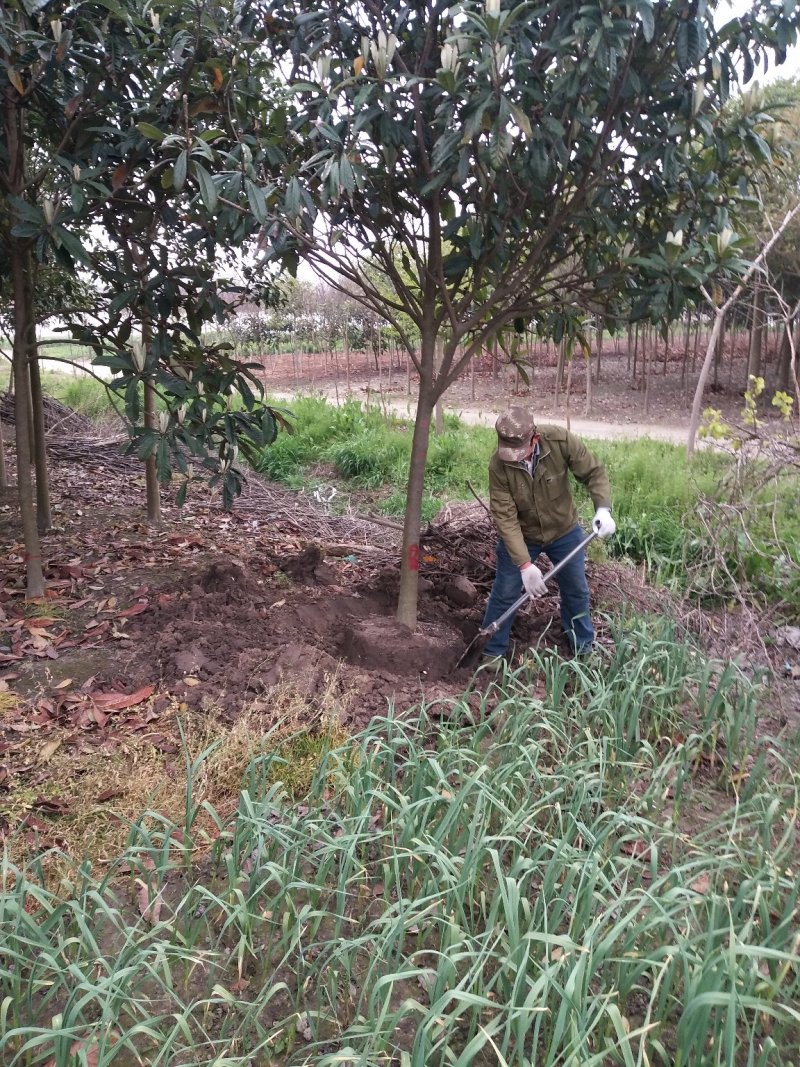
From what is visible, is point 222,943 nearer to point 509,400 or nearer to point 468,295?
point 468,295

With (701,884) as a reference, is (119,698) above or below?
above

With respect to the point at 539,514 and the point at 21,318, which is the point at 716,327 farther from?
the point at 21,318

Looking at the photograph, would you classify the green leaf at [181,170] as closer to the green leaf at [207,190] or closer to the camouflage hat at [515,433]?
the green leaf at [207,190]

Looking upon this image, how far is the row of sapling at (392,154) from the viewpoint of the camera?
2.75 m

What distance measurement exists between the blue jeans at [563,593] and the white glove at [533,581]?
0.24m

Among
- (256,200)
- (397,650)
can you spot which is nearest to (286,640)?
(397,650)

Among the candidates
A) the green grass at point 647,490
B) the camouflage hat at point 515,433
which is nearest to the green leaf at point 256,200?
the camouflage hat at point 515,433

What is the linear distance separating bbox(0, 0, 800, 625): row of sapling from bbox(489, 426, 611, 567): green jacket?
437 mm

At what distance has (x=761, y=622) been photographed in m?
3.99

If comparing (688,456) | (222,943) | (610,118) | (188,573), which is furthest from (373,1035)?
(688,456)

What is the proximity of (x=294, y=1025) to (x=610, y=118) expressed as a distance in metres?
3.15

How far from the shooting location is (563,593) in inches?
154

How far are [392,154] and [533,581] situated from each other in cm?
186

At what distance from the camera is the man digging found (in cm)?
364
